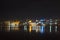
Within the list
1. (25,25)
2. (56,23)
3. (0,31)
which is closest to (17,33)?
(0,31)

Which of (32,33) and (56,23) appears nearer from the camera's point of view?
(56,23)

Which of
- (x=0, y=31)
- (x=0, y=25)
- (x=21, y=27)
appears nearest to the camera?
(x=0, y=25)

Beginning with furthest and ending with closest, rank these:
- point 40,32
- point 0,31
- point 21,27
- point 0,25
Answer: point 40,32 < point 0,31 < point 21,27 < point 0,25

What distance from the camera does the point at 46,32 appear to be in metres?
18.1

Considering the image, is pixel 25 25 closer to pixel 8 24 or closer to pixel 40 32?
pixel 8 24

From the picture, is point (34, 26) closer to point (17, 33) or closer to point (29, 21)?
point (29, 21)

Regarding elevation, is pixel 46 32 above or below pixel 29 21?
below

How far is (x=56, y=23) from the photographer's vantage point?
1435cm

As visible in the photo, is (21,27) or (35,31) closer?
(21,27)

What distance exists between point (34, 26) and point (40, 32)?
3.72 m

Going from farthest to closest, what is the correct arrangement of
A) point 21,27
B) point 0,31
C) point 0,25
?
point 0,31 → point 21,27 → point 0,25

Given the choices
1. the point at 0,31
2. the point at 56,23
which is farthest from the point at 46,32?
the point at 0,31

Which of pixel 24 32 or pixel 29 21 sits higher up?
pixel 29 21

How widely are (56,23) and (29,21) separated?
2.40 metres
